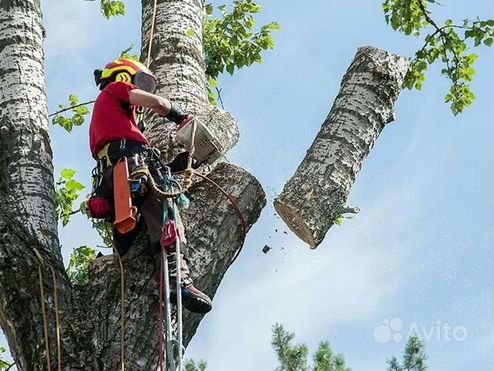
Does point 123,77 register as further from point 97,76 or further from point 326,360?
point 326,360

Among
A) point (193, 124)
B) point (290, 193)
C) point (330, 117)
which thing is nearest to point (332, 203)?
point (290, 193)

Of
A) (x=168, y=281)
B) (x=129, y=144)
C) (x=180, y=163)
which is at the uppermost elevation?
(x=129, y=144)

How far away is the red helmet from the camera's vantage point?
13.6 feet

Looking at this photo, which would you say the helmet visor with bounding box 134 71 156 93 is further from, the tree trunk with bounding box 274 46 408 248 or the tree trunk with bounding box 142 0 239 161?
the tree trunk with bounding box 274 46 408 248

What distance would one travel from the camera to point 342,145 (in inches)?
146

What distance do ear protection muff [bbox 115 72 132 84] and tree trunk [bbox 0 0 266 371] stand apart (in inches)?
9.9

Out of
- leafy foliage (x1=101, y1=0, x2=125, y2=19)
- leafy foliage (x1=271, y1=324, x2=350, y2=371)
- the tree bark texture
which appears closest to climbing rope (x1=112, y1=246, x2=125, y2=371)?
the tree bark texture

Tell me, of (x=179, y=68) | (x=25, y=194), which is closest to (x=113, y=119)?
(x=179, y=68)

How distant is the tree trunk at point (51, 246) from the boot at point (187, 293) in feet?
0.20

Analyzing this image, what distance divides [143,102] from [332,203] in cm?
99

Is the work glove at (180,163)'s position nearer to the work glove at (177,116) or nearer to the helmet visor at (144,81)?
the work glove at (177,116)

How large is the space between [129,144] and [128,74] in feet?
1.37

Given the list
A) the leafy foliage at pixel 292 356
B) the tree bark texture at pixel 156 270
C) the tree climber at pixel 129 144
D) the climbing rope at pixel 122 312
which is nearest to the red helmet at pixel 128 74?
the tree climber at pixel 129 144

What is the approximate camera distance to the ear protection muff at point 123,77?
4.21 metres
